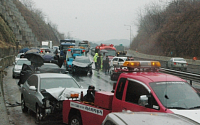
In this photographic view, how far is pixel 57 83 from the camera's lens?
11.0 meters

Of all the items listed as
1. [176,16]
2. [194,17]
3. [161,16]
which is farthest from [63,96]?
[161,16]

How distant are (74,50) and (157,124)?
34.7 m

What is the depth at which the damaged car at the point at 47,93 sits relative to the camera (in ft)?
30.7

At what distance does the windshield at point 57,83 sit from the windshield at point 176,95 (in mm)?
5328

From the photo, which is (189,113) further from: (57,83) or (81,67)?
(81,67)

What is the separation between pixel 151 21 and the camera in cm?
8488

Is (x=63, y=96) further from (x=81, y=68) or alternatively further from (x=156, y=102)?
(x=81, y=68)

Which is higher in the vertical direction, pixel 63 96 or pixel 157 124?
pixel 157 124

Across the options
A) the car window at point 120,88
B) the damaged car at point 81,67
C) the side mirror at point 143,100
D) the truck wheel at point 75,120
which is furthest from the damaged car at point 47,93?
the damaged car at point 81,67

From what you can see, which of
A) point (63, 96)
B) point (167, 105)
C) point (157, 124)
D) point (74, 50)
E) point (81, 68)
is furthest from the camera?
point (74, 50)

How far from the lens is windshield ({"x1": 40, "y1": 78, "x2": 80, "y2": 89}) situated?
35.6ft

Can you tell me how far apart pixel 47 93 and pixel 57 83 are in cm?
106

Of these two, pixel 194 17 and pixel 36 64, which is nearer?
pixel 36 64

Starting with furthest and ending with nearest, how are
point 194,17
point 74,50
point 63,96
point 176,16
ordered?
point 176,16 → point 194,17 → point 74,50 → point 63,96
